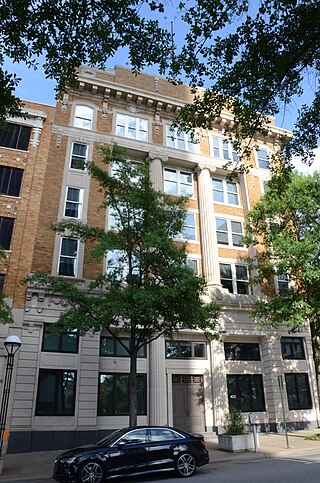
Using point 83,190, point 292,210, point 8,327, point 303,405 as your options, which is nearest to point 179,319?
point 8,327

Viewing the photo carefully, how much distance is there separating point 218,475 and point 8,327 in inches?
465

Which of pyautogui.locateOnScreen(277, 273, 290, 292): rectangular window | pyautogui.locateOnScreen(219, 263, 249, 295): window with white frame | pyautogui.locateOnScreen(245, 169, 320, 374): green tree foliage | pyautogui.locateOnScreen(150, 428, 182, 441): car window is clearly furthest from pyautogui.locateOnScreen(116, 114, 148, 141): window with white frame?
pyautogui.locateOnScreen(150, 428, 182, 441): car window

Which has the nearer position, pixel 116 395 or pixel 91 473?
pixel 91 473

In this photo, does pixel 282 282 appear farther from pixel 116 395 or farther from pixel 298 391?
pixel 116 395

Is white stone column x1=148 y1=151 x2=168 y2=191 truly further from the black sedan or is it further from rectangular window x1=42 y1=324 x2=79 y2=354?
the black sedan

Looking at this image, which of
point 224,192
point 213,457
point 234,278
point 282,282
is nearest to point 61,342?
point 213,457

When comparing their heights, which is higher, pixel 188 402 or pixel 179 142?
pixel 179 142

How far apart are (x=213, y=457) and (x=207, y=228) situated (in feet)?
45.9

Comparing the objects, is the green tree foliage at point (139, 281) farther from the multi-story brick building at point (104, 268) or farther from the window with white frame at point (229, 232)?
the window with white frame at point (229, 232)

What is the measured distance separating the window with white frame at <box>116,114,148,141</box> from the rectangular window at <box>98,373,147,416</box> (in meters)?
15.4

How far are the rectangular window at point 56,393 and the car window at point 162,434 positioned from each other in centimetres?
858

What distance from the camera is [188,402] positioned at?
21031 mm

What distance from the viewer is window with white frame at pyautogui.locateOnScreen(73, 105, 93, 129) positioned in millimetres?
25078

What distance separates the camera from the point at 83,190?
23.2 metres
